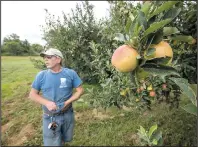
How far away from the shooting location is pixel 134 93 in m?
2.63

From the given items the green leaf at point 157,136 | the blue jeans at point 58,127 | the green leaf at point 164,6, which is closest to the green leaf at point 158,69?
the green leaf at point 164,6

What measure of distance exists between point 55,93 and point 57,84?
0.09m

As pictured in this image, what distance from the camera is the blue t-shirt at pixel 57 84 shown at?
2.46 metres

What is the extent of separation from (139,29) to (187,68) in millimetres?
1461

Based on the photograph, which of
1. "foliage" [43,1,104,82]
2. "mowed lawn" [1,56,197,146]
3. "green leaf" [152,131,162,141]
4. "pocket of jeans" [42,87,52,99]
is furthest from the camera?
"foliage" [43,1,104,82]

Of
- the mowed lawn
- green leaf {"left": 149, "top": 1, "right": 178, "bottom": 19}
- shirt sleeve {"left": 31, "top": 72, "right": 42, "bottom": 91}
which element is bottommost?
the mowed lawn

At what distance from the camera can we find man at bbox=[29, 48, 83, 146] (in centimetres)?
246

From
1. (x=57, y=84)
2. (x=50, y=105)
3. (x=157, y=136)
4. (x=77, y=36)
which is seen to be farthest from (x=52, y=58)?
(x=77, y=36)

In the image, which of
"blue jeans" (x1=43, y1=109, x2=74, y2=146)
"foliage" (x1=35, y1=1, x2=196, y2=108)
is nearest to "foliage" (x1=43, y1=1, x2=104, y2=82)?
"foliage" (x1=35, y1=1, x2=196, y2=108)

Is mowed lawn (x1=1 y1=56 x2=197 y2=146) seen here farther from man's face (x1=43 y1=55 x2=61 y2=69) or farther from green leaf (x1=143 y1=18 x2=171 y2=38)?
green leaf (x1=143 y1=18 x2=171 y2=38)

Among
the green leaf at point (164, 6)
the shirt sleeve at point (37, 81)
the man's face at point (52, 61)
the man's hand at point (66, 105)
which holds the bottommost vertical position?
the man's hand at point (66, 105)

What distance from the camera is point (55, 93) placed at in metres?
2.51

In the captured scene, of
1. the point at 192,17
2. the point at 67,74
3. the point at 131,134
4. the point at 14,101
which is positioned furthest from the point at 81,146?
the point at 14,101

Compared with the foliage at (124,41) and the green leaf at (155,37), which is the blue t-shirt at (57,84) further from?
the green leaf at (155,37)
